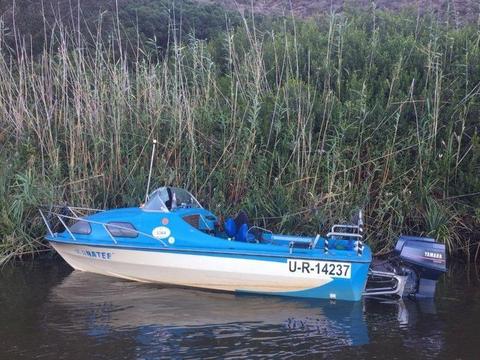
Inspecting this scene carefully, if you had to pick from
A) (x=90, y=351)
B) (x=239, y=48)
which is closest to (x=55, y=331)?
(x=90, y=351)

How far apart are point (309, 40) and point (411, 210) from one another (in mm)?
4482

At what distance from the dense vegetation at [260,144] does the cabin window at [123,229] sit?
150 cm

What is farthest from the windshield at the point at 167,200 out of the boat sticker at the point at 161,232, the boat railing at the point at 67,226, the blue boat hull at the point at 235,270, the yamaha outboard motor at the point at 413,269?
the yamaha outboard motor at the point at 413,269

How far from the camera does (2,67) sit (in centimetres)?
1120

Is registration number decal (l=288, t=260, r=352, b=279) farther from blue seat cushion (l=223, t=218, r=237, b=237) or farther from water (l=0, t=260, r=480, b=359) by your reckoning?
blue seat cushion (l=223, t=218, r=237, b=237)

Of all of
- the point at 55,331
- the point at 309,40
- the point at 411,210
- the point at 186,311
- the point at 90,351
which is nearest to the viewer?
the point at 90,351

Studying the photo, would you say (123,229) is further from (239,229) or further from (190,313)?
(190,313)

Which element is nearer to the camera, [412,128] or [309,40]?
[412,128]

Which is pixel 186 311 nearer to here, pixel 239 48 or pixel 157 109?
pixel 157 109

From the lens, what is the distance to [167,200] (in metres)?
8.74

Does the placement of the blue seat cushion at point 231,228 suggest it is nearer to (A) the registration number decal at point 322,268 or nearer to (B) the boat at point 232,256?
(B) the boat at point 232,256

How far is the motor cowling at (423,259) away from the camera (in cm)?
794

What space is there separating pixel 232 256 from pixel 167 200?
118 centimetres

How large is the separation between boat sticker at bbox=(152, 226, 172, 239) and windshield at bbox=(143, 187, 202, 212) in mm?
230
